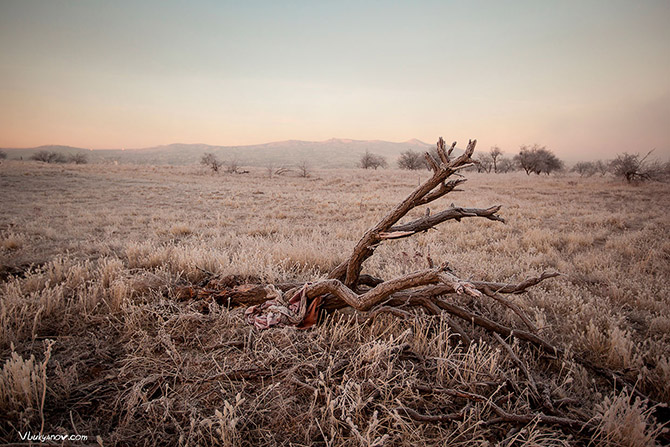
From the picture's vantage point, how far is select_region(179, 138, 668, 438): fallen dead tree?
1959 millimetres

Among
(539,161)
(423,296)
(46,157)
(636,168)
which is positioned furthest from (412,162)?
(46,157)

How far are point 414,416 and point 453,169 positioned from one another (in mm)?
1758

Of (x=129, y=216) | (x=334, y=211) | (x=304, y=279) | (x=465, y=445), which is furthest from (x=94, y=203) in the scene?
(x=465, y=445)

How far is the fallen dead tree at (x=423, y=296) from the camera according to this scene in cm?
196

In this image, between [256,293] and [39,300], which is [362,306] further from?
[39,300]

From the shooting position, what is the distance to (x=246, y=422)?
68.1 inches

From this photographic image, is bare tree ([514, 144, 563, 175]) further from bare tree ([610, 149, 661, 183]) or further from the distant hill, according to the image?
the distant hill

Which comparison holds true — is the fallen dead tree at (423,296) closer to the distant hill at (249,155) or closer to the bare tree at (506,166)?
the bare tree at (506,166)

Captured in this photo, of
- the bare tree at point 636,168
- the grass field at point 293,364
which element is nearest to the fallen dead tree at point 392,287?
the grass field at point 293,364

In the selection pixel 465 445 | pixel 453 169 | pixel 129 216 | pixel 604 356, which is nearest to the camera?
pixel 465 445

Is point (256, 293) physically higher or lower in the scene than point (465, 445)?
higher

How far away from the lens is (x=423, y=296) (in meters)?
2.75

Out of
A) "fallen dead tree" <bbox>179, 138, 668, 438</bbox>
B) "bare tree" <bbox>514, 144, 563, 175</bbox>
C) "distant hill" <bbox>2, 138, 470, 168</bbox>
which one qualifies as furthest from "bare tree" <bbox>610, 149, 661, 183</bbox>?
"distant hill" <bbox>2, 138, 470, 168</bbox>

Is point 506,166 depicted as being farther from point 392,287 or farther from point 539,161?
point 392,287
